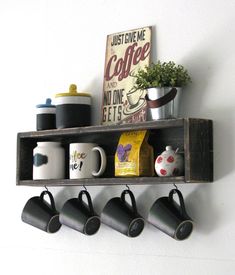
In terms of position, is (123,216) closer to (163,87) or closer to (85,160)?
(85,160)

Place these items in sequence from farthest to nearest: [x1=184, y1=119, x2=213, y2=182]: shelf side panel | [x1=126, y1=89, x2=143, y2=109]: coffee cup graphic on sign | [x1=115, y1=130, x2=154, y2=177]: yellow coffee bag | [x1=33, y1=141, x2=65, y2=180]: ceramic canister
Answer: [x1=33, y1=141, x2=65, y2=180]: ceramic canister
[x1=126, y1=89, x2=143, y2=109]: coffee cup graphic on sign
[x1=115, y1=130, x2=154, y2=177]: yellow coffee bag
[x1=184, y1=119, x2=213, y2=182]: shelf side panel

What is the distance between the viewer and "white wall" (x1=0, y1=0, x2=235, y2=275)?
1.88m

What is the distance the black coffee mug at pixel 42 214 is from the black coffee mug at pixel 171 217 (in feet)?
1.30

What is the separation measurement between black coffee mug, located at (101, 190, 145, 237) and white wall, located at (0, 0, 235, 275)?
0.15 ft

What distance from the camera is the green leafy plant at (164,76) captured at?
1.88 m

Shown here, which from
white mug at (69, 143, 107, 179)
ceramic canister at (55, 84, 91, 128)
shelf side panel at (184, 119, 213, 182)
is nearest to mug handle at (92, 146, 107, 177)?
white mug at (69, 143, 107, 179)

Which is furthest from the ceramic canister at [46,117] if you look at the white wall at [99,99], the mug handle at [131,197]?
the mug handle at [131,197]

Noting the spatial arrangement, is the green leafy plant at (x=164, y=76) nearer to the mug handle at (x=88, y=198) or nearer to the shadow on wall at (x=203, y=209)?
the shadow on wall at (x=203, y=209)

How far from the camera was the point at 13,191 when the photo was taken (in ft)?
7.92

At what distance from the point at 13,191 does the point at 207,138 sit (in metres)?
0.83

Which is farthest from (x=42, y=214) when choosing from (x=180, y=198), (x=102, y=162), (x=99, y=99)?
(x=180, y=198)

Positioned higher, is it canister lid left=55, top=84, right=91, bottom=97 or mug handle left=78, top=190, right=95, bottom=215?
canister lid left=55, top=84, right=91, bottom=97

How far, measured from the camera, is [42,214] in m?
2.20

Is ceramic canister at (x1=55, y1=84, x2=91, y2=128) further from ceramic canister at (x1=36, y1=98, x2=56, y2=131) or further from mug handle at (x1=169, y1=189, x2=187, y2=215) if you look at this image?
mug handle at (x1=169, y1=189, x2=187, y2=215)
